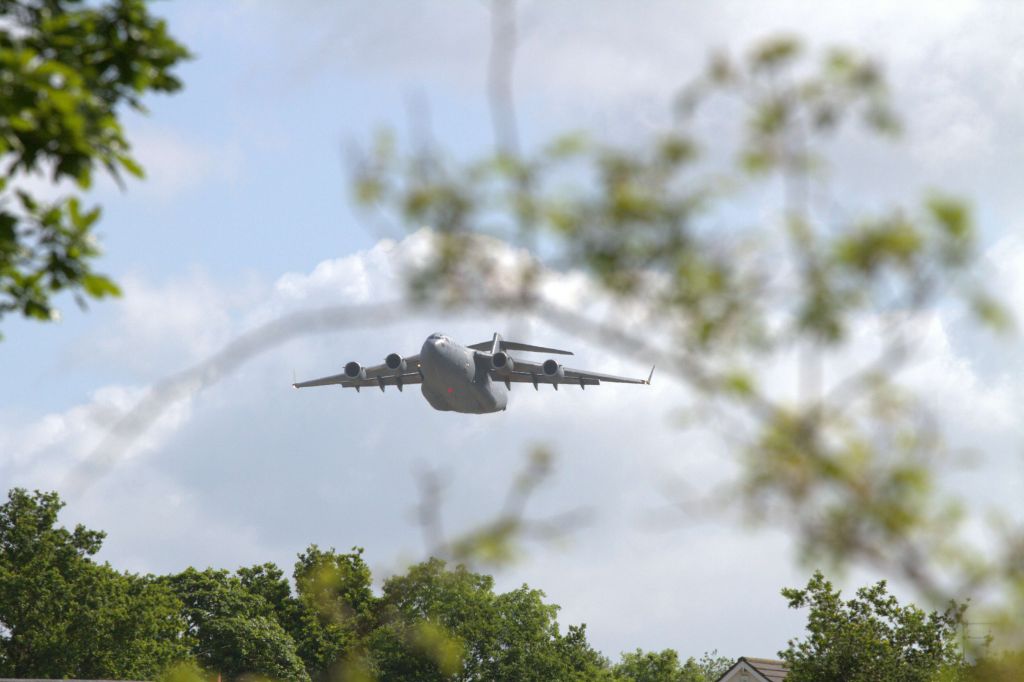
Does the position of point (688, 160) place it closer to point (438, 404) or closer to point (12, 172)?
point (12, 172)

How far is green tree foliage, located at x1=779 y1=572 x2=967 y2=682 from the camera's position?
49.8 m

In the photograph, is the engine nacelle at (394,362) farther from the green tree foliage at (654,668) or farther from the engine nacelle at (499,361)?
the green tree foliage at (654,668)

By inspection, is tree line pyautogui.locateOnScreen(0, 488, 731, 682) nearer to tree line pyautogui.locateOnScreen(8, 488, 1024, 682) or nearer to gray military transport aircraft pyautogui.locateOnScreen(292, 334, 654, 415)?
tree line pyautogui.locateOnScreen(8, 488, 1024, 682)

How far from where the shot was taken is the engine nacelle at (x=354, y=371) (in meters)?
54.1

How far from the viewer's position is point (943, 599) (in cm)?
644

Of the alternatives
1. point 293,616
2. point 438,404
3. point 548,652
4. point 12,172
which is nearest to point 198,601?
point 293,616

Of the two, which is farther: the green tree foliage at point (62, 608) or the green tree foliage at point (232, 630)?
the green tree foliage at point (232, 630)

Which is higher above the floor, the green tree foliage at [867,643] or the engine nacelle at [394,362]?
the engine nacelle at [394,362]

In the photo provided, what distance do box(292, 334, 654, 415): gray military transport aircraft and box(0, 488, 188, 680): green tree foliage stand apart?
1841cm

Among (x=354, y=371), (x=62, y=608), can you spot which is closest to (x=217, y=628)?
(x=62, y=608)

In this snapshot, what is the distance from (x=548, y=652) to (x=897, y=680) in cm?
3743

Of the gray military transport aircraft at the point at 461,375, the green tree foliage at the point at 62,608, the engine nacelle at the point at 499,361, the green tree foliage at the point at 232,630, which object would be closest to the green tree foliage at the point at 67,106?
the gray military transport aircraft at the point at 461,375

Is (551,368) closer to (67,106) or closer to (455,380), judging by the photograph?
(455,380)

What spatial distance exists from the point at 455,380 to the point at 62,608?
2997 cm
